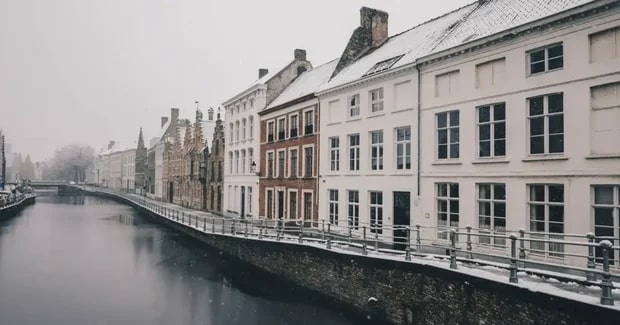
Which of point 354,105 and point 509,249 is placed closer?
point 509,249

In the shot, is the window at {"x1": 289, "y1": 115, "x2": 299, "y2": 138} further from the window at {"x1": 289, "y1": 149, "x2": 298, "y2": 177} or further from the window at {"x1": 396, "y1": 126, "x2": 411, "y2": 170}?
the window at {"x1": 396, "y1": 126, "x2": 411, "y2": 170}

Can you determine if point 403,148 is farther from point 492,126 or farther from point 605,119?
point 605,119

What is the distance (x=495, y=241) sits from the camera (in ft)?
50.6

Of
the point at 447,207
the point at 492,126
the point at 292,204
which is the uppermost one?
the point at 492,126

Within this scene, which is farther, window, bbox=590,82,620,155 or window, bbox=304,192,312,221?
window, bbox=304,192,312,221

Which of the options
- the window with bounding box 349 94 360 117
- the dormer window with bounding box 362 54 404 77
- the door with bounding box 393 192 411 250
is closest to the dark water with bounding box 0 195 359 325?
the door with bounding box 393 192 411 250

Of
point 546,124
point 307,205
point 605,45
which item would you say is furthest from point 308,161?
point 605,45

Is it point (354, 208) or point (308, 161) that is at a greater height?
point (308, 161)

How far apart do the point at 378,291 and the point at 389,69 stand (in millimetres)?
9784

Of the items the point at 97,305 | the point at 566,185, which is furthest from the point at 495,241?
the point at 97,305

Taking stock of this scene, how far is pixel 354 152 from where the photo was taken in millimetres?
22766

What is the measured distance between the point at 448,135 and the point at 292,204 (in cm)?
1361

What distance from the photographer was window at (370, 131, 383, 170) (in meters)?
21.0

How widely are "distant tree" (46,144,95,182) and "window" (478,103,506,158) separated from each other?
142 m
